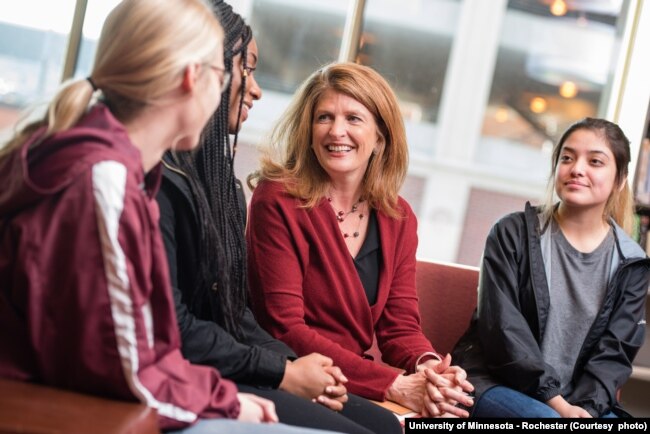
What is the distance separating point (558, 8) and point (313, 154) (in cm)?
875

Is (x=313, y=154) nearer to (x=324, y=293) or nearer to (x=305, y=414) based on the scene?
(x=324, y=293)

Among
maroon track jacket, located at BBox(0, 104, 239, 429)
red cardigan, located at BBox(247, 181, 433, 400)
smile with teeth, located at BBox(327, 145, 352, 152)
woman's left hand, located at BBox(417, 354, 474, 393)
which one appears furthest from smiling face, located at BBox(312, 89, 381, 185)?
maroon track jacket, located at BBox(0, 104, 239, 429)

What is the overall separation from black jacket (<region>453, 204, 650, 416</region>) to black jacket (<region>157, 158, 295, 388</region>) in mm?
980

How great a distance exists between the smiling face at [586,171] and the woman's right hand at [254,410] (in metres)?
1.58

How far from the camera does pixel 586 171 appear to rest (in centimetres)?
270

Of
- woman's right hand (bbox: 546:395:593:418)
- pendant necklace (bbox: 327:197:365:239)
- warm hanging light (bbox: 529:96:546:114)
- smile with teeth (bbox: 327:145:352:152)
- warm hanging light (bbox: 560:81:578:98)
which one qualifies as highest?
warm hanging light (bbox: 560:81:578:98)

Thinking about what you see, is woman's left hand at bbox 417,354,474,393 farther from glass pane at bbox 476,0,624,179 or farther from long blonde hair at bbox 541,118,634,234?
glass pane at bbox 476,0,624,179

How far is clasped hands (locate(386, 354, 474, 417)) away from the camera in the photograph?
209 cm

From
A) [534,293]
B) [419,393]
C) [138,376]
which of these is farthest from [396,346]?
[138,376]

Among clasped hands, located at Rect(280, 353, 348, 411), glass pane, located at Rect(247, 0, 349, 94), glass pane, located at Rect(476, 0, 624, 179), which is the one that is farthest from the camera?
glass pane, located at Rect(476, 0, 624, 179)

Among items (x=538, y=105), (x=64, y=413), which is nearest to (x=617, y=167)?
(x=64, y=413)

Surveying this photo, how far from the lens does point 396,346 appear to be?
7.74ft

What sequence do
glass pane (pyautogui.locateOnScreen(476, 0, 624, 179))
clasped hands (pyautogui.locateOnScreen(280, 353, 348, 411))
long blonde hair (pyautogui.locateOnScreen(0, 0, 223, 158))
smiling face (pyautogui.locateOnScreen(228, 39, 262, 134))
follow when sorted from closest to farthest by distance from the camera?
long blonde hair (pyautogui.locateOnScreen(0, 0, 223, 158)) < clasped hands (pyautogui.locateOnScreen(280, 353, 348, 411)) < smiling face (pyautogui.locateOnScreen(228, 39, 262, 134)) < glass pane (pyautogui.locateOnScreen(476, 0, 624, 179))
